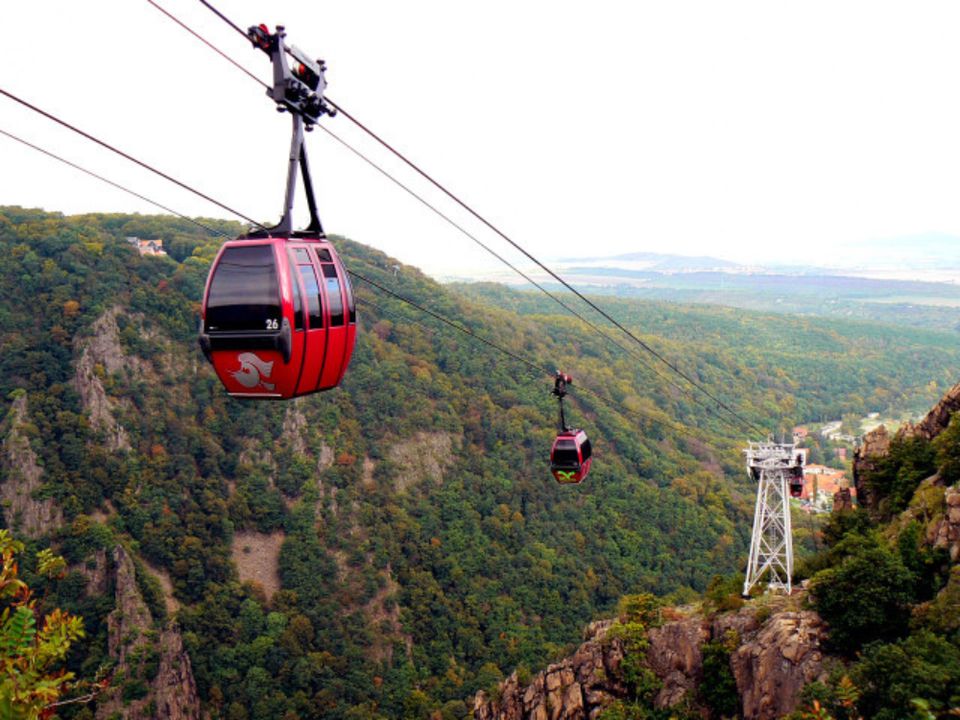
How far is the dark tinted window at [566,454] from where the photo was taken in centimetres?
2252

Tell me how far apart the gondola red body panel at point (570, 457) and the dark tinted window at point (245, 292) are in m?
13.6

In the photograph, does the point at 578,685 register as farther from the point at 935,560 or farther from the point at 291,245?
the point at 291,245

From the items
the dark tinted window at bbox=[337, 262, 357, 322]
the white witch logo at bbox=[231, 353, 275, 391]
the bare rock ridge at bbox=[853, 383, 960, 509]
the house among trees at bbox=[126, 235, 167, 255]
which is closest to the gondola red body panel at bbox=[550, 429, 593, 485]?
the dark tinted window at bbox=[337, 262, 357, 322]

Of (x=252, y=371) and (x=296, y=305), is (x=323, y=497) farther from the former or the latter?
(x=296, y=305)

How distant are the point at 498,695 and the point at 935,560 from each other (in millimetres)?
25291

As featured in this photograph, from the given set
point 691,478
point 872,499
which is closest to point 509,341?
point 691,478

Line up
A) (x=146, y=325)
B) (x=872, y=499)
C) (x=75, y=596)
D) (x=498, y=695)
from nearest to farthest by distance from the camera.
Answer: (x=872, y=499), (x=498, y=695), (x=75, y=596), (x=146, y=325)

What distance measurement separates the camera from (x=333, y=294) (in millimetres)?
11688

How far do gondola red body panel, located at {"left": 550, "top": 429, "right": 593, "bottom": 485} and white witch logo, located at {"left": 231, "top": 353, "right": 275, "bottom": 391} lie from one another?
512 inches

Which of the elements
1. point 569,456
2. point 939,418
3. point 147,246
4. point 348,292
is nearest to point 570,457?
point 569,456

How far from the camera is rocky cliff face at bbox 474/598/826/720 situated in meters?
21.8

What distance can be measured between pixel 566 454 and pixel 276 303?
13.9m

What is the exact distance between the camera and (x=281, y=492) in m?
80.9

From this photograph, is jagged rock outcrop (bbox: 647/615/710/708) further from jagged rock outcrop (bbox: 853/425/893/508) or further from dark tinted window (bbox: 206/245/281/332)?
dark tinted window (bbox: 206/245/281/332)
